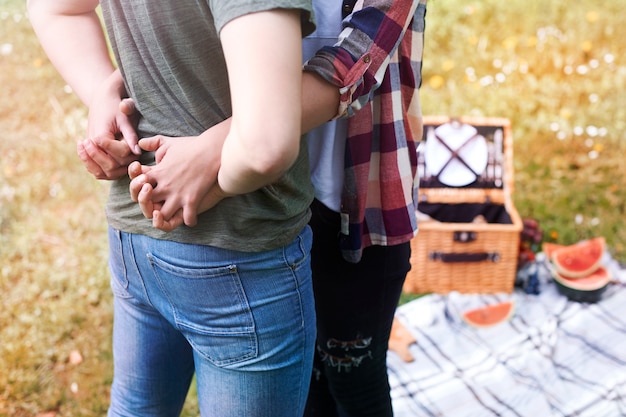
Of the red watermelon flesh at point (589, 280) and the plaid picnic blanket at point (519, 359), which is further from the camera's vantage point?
the red watermelon flesh at point (589, 280)

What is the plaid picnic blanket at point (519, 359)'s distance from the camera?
8.57 ft

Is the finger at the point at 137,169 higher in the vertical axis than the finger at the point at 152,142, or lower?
lower

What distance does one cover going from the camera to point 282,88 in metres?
0.90

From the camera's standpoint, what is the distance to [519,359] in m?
2.84

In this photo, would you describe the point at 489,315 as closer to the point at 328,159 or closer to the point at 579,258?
the point at 579,258

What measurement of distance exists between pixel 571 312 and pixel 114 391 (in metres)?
2.29

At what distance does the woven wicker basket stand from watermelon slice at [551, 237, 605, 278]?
0.22 metres

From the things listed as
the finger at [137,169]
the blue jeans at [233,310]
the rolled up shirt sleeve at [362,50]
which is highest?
the rolled up shirt sleeve at [362,50]

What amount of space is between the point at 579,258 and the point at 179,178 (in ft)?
8.62

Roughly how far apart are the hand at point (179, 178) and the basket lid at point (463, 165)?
2.31 m

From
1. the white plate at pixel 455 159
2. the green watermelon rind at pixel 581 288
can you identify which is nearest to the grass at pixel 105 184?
the green watermelon rind at pixel 581 288

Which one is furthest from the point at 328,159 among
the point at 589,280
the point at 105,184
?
the point at 105,184

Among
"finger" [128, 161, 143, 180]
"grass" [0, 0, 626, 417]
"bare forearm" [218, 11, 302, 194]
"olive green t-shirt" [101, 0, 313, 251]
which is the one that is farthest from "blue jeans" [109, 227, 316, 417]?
"grass" [0, 0, 626, 417]

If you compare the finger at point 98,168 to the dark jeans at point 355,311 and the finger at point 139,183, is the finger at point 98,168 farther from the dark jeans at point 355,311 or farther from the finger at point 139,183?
the dark jeans at point 355,311
